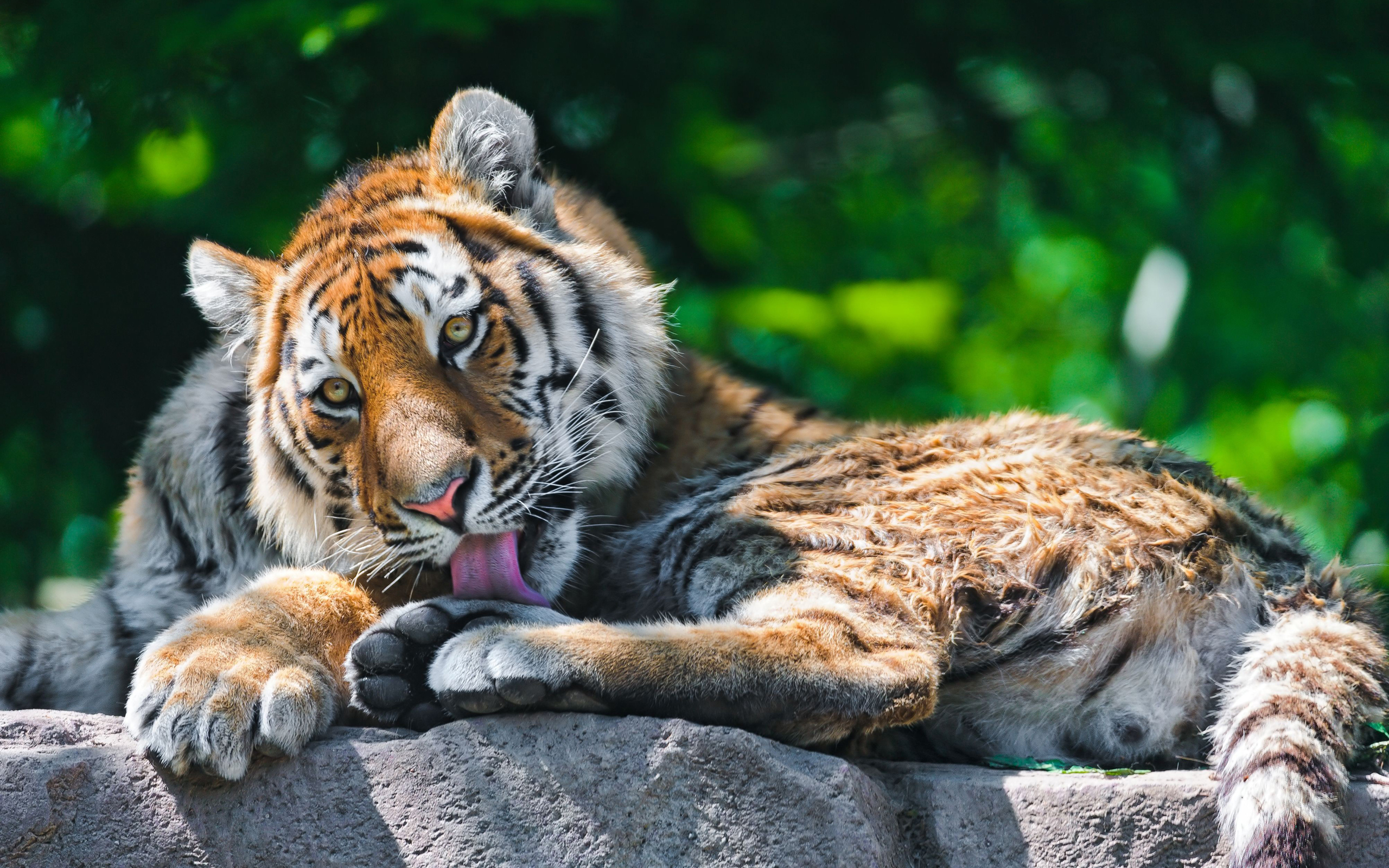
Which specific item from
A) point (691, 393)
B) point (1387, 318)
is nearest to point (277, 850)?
point (691, 393)

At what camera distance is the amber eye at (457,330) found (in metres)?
3.56

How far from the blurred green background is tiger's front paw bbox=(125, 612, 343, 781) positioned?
279 centimetres

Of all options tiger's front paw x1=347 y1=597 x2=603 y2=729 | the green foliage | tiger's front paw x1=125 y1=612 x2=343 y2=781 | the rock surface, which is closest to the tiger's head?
tiger's front paw x1=347 y1=597 x2=603 y2=729

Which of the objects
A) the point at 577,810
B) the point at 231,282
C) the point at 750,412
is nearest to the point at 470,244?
the point at 231,282

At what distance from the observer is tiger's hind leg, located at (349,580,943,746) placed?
2.86m

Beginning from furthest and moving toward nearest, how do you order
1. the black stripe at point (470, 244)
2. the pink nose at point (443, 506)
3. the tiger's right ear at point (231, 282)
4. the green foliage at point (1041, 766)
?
the tiger's right ear at point (231, 282) < the black stripe at point (470, 244) < the pink nose at point (443, 506) < the green foliage at point (1041, 766)

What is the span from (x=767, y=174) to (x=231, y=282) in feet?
13.4

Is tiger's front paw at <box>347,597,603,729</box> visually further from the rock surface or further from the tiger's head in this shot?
the tiger's head

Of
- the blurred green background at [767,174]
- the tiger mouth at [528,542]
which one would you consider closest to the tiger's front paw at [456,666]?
the tiger mouth at [528,542]

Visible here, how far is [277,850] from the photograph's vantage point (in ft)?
8.90

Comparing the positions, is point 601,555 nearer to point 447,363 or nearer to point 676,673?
point 447,363

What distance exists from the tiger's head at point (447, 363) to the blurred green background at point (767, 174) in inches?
52.8

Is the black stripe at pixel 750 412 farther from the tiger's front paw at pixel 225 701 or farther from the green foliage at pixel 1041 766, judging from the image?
the tiger's front paw at pixel 225 701

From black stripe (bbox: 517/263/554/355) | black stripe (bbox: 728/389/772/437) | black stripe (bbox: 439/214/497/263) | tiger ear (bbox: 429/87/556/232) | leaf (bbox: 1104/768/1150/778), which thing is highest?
tiger ear (bbox: 429/87/556/232)
